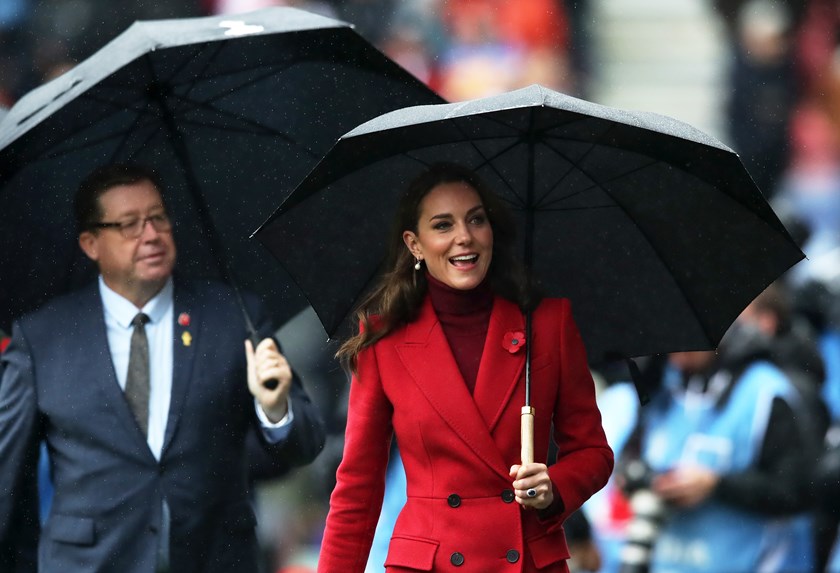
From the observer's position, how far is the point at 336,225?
18.5 ft

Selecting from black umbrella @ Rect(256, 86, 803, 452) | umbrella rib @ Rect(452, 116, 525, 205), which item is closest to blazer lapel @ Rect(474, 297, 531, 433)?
black umbrella @ Rect(256, 86, 803, 452)

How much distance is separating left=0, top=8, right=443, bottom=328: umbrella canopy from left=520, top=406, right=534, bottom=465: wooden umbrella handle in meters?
1.46

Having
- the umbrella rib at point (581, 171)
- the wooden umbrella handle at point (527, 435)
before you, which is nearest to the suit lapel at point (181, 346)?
the umbrella rib at point (581, 171)

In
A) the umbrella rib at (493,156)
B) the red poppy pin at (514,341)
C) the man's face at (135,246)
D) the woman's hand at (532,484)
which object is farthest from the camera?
the man's face at (135,246)

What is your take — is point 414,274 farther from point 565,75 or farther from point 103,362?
point 565,75

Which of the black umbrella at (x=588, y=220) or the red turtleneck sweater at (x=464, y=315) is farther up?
the black umbrella at (x=588, y=220)

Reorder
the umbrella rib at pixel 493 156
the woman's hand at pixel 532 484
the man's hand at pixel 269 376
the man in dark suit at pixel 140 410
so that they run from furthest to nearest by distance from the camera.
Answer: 1. the man in dark suit at pixel 140 410
2. the man's hand at pixel 269 376
3. the umbrella rib at pixel 493 156
4. the woman's hand at pixel 532 484

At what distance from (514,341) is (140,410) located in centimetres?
160

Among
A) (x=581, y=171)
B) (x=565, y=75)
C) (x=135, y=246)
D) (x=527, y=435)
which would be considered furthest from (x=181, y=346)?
(x=565, y=75)

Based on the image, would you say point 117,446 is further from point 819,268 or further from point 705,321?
point 819,268

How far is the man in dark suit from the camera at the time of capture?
6113 millimetres

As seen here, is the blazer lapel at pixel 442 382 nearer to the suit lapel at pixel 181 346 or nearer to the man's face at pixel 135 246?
the suit lapel at pixel 181 346

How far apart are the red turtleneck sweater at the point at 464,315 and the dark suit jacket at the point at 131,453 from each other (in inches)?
41.4

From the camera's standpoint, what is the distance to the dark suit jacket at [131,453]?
6.11 m
